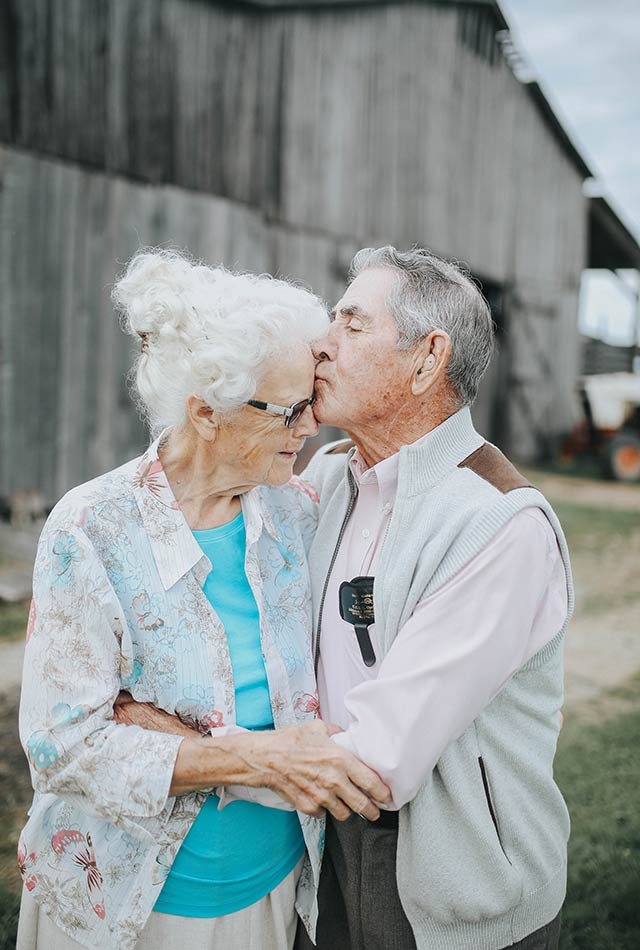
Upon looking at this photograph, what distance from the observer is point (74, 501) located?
173 cm

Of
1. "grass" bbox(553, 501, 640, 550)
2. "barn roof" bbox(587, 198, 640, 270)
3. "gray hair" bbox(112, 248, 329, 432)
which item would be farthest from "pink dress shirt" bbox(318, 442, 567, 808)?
"barn roof" bbox(587, 198, 640, 270)

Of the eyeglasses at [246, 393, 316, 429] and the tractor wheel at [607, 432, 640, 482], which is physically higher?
the eyeglasses at [246, 393, 316, 429]

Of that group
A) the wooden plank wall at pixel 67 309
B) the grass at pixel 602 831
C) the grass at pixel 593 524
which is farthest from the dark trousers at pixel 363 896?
the grass at pixel 593 524

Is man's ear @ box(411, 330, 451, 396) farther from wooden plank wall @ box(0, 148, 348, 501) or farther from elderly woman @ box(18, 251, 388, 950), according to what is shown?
wooden plank wall @ box(0, 148, 348, 501)

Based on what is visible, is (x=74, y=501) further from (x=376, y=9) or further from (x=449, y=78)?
(x=449, y=78)

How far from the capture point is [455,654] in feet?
5.33

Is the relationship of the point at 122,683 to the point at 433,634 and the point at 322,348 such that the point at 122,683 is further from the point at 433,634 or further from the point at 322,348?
the point at 322,348

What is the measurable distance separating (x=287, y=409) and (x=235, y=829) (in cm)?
93

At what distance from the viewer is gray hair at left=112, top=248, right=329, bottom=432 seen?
1812mm

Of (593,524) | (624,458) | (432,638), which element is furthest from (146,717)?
(624,458)

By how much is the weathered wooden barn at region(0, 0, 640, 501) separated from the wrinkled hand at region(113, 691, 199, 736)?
5.56 m

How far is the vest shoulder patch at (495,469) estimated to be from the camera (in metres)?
1.78

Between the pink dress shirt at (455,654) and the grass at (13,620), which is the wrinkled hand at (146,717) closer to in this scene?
the pink dress shirt at (455,654)

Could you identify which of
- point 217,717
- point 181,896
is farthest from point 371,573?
point 181,896
